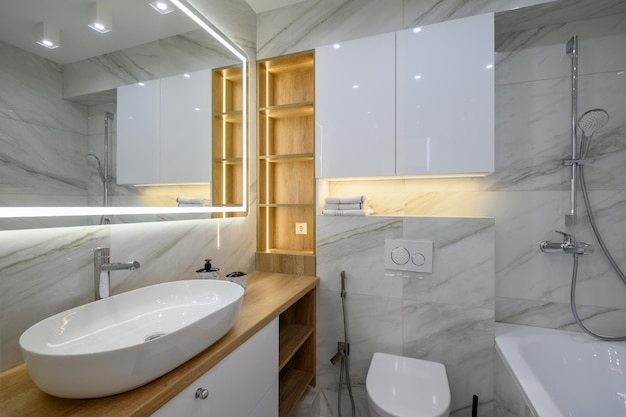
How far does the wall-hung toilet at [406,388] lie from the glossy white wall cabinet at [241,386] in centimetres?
50

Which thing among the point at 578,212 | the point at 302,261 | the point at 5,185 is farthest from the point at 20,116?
the point at 578,212

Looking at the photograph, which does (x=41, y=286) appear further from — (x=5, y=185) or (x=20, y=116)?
(x=20, y=116)

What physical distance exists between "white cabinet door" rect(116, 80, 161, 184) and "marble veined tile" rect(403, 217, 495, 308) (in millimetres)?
1417

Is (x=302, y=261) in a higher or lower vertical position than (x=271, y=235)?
lower

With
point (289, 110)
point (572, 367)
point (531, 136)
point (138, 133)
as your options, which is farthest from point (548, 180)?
point (138, 133)

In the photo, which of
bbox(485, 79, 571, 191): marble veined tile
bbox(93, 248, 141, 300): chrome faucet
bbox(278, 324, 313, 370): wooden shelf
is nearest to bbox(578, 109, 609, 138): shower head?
bbox(485, 79, 571, 191): marble veined tile

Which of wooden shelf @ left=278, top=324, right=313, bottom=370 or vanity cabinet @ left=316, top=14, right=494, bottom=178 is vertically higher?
vanity cabinet @ left=316, top=14, right=494, bottom=178

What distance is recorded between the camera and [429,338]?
163 cm

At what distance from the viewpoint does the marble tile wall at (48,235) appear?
2.68ft

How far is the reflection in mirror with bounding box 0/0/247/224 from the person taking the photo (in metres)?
0.85

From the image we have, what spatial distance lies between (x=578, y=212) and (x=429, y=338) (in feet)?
3.82

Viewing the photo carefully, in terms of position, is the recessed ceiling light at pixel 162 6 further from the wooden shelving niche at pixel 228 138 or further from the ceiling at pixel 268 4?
the ceiling at pixel 268 4

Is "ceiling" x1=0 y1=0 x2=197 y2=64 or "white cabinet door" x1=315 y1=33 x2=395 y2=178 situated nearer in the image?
"ceiling" x1=0 y1=0 x2=197 y2=64

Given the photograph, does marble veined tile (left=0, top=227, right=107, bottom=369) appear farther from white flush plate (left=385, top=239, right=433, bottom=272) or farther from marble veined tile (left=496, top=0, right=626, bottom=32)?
marble veined tile (left=496, top=0, right=626, bottom=32)
